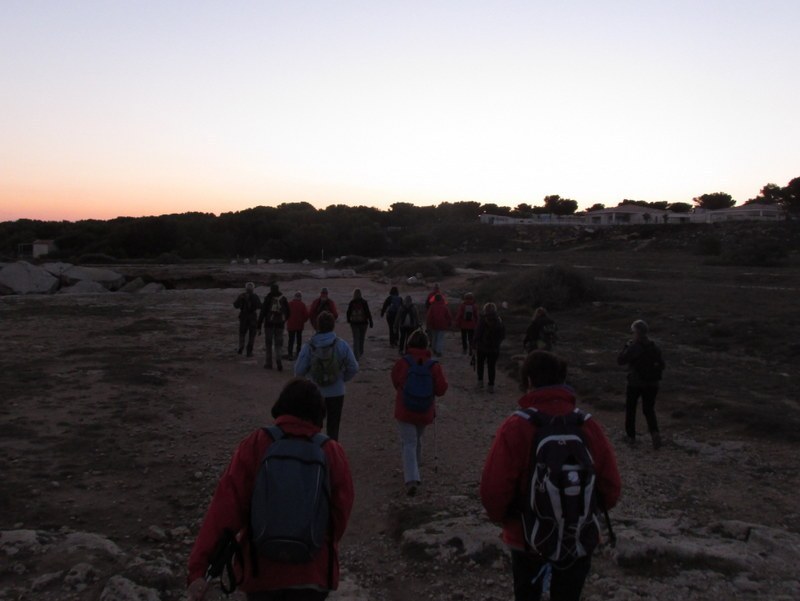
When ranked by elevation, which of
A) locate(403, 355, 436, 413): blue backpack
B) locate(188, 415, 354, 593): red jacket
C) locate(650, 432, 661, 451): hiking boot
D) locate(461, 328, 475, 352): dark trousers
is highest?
locate(188, 415, 354, 593): red jacket

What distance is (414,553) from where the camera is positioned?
5.84 m

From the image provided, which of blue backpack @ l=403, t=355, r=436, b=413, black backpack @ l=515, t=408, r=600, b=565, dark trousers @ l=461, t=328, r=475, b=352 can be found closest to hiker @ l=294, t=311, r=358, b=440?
blue backpack @ l=403, t=355, r=436, b=413

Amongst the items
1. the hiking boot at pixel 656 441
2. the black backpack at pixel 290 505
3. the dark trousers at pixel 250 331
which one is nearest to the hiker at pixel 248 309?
the dark trousers at pixel 250 331

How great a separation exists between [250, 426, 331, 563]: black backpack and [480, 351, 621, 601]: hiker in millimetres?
793

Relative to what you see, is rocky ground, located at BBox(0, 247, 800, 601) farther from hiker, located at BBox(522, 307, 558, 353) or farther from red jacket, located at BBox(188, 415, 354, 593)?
red jacket, located at BBox(188, 415, 354, 593)

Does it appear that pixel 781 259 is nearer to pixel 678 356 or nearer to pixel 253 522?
pixel 678 356

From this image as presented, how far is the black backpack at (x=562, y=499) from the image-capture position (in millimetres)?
3113

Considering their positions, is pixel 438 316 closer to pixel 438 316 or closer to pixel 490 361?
pixel 438 316

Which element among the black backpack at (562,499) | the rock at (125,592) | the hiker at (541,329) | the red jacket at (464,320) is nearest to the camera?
the black backpack at (562,499)

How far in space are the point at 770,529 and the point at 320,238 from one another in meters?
82.0

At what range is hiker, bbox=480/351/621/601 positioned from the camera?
3.29 metres

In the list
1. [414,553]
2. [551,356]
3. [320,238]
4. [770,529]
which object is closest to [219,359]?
[414,553]

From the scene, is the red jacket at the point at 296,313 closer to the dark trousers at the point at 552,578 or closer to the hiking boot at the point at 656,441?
the hiking boot at the point at 656,441

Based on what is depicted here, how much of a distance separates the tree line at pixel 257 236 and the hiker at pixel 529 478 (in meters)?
74.2
